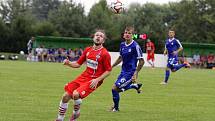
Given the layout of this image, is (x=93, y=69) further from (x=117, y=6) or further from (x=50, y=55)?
(x=50, y=55)

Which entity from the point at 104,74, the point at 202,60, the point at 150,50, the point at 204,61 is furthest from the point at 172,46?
the point at 202,60

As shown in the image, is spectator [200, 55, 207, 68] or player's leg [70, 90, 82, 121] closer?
player's leg [70, 90, 82, 121]

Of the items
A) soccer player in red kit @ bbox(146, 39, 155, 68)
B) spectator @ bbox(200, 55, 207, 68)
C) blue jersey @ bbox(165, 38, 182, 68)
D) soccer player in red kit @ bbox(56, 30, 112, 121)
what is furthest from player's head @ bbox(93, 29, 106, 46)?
spectator @ bbox(200, 55, 207, 68)

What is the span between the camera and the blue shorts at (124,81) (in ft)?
46.8

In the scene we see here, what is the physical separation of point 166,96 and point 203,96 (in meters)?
1.43

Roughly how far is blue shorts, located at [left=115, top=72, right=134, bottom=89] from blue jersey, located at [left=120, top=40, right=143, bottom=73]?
5.2 inches

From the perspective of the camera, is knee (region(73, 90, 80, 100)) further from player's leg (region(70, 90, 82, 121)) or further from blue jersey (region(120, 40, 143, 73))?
blue jersey (region(120, 40, 143, 73))

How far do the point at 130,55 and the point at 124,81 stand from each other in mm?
704

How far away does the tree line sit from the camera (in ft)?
217

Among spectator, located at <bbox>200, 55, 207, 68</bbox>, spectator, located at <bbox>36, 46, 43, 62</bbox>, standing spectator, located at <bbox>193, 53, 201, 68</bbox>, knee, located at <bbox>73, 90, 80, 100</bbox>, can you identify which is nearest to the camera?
knee, located at <bbox>73, 90, 80, 100</bbox>

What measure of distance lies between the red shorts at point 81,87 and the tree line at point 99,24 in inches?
2044

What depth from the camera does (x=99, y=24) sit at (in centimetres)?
7888

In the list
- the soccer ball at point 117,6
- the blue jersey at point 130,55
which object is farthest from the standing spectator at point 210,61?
the blue jersey at point 130,55

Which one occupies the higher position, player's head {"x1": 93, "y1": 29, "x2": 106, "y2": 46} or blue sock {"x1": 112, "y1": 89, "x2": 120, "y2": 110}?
player's head {"x1": 93, "y1": 29, "x2": 106, "y2": 46}
